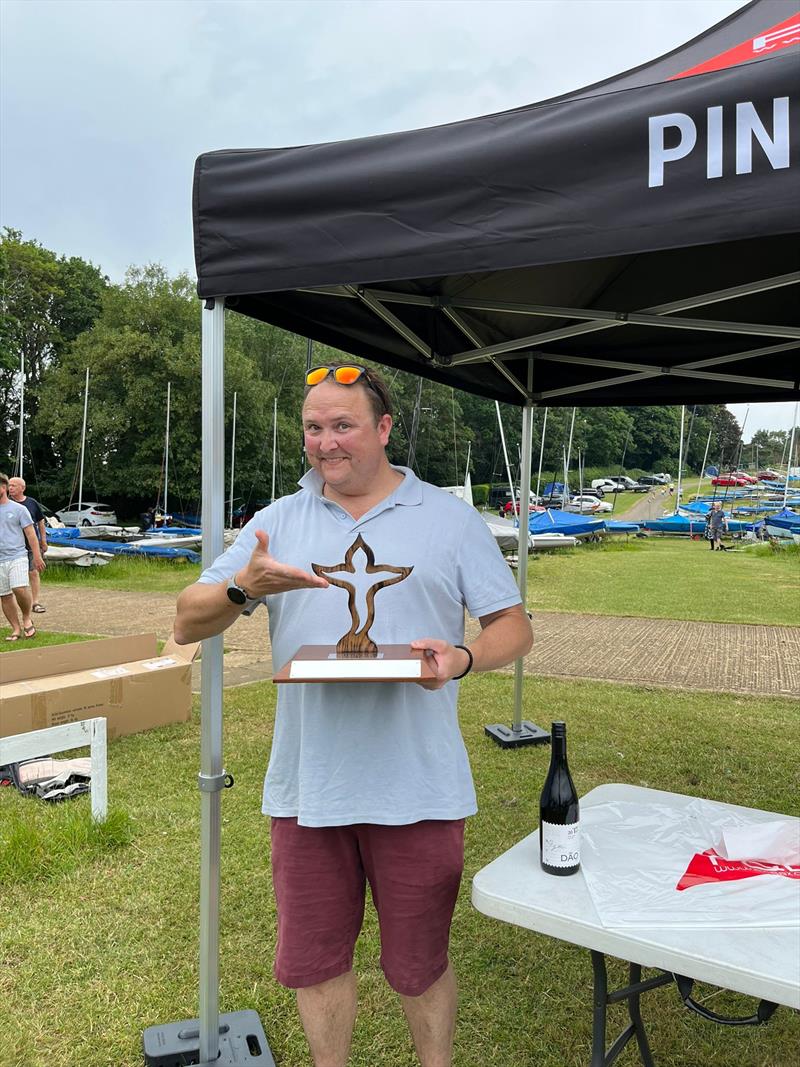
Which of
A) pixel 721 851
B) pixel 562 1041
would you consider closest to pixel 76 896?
pixel 562 1041

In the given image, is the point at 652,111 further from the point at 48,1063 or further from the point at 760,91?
the point at 48,1063

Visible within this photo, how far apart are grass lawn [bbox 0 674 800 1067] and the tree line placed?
24.8 metres

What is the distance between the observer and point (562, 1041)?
238 centimetres

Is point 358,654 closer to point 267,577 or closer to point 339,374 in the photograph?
point 267,577

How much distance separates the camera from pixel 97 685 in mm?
4977

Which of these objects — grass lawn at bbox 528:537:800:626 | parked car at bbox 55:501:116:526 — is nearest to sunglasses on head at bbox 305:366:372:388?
grass lawn at bbox 528:537:800:626

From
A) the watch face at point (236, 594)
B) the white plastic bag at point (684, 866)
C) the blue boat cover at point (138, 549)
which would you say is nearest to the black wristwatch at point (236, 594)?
the watch face at point (236, 594)

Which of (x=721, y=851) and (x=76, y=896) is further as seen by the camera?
(x=76, y=896)

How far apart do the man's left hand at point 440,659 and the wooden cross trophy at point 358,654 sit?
0.06 feet

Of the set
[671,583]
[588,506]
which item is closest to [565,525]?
[671,583]

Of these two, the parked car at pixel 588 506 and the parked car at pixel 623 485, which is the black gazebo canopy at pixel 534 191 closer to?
the parked car at pixel 588 506

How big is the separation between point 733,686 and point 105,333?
32.4 meters

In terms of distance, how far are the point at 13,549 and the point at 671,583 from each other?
1208 cm

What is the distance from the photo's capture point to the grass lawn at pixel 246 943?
7.79ft
